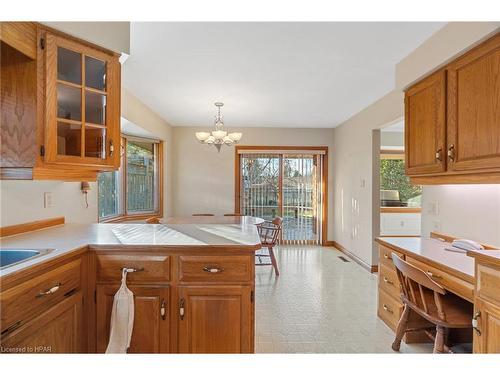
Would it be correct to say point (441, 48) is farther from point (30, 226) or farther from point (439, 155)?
point (30, 226)

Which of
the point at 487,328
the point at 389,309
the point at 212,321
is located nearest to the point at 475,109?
the point at 487,328

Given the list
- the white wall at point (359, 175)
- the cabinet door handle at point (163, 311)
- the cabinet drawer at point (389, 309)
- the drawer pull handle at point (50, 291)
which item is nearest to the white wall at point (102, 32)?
the drawer pull handle at point (50, 291)

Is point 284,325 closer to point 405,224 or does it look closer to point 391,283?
point 391,283

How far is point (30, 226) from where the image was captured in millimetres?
2176

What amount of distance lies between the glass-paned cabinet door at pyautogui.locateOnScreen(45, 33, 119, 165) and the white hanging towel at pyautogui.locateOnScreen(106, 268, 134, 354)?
35.1 inches

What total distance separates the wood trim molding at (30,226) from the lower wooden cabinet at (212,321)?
1.29 meters

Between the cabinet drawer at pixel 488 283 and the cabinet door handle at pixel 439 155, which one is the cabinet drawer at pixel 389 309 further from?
the cabinet door handle at pixel 439 155

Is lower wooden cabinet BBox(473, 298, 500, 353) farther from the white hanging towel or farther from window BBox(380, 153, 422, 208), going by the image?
window BBox(380, 153, 422, 208)

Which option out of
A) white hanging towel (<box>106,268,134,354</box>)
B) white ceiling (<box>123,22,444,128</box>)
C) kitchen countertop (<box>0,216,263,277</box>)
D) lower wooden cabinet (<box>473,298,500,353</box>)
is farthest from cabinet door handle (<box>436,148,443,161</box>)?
white hanging towel (<box>106,268,134,354</box>)

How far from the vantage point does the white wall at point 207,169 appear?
6.07m

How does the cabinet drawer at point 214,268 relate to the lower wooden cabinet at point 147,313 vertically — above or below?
above

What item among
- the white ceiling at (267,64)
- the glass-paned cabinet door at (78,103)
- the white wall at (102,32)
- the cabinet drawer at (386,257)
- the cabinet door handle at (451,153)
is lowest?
the cabinet drawer at (386,257)
